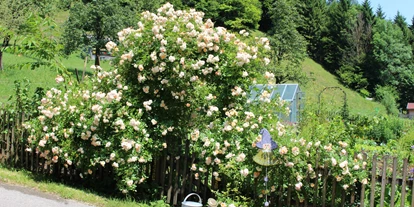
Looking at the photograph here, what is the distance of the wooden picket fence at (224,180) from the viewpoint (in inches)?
197

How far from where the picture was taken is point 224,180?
577cm

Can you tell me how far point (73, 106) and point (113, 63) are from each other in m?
0.84

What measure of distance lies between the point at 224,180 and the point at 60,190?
2390 millimetres

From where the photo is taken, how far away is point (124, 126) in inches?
229

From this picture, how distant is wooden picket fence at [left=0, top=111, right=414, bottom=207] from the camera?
16.4 feet

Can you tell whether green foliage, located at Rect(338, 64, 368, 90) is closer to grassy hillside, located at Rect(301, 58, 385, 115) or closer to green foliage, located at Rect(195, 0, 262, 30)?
grassy hillside, located at Rect(301, 58, 385, 115)

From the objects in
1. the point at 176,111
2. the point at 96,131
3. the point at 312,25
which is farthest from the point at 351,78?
the point at 96,131

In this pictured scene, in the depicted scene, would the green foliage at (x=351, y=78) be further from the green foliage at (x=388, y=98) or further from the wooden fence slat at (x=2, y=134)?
the wooden fence slat at (x=2, y=134)

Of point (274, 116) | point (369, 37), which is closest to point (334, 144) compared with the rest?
point (274, 116)

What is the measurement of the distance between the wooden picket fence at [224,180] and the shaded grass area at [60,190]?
11.3 inches

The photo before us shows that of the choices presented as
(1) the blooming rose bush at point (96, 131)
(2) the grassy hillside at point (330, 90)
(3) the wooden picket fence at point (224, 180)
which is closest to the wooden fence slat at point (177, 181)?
(3) the wooden picket fence at point (224, 180)

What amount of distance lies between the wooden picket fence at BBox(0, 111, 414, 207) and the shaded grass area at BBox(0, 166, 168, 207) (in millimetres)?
288

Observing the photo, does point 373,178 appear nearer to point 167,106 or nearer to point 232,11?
point 167,106

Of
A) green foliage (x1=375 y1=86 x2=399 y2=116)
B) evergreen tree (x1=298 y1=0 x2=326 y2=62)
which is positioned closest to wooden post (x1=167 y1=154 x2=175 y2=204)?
green foliage (x1=375 y1=86 x2=399 y2=116)
